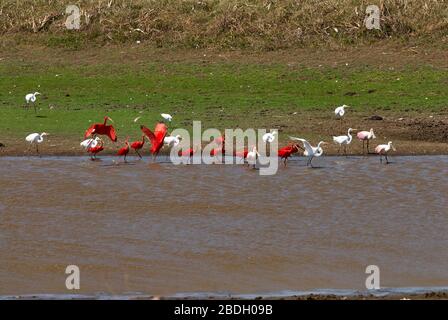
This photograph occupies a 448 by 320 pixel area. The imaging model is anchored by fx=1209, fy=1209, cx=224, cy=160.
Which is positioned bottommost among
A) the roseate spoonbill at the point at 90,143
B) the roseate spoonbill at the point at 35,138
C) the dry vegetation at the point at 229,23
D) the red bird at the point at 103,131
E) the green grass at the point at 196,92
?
the roseate spoonbill at the point at 90,143

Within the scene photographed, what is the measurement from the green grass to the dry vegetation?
1.09 metres

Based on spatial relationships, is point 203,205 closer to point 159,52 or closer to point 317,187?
point 317,187

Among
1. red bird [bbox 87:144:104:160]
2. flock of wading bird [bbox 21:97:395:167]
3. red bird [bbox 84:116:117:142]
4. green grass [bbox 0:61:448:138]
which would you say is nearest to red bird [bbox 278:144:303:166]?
flock of wading bird [bbox 21:97:395:167]

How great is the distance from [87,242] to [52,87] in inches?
318

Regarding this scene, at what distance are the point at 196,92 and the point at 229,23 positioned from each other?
9.91ft

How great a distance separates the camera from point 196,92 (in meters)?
17.8

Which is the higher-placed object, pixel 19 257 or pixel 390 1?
pixel 390 1

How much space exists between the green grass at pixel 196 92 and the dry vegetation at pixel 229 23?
1.09m

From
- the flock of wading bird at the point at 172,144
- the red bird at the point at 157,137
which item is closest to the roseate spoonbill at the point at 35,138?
the flock of wading bird at the point at 172,144

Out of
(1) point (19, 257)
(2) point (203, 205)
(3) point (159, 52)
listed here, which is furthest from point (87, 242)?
(3) point (159, 52)

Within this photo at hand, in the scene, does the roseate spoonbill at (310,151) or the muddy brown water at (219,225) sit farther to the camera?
the roseate spoonbill at (310,151)

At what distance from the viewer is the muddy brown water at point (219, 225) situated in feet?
30.6

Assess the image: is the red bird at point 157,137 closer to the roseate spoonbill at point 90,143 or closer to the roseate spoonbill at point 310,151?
the roseate spoonbill at point 90,143

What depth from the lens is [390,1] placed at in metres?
20.5
